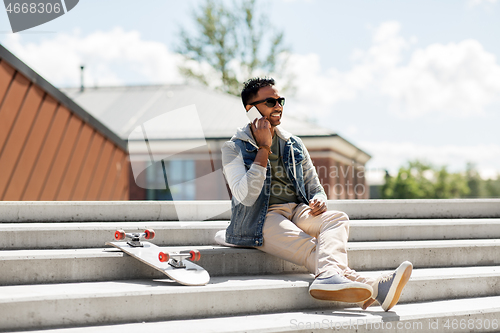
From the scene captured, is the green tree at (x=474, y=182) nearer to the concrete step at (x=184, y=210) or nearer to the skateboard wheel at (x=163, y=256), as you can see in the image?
the concrete step at (x=184, y=210)

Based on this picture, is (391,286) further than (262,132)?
No

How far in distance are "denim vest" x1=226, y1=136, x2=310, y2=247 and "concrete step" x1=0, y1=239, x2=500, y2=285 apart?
0.10m

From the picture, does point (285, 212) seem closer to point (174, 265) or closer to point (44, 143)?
point (174, 265)

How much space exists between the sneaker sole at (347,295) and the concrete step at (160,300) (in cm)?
13

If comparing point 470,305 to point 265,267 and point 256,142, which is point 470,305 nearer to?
point 265,267

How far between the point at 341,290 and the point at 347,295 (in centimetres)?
5

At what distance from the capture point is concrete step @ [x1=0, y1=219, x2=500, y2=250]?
291 cm

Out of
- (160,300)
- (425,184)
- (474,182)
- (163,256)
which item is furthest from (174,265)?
(474,182)

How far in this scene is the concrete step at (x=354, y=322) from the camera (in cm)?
220

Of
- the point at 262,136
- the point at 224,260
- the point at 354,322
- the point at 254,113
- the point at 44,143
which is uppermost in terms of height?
the point at 44,143

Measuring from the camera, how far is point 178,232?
3.24 m

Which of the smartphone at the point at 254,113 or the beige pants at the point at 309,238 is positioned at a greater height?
the smartphone at the point at 254,113

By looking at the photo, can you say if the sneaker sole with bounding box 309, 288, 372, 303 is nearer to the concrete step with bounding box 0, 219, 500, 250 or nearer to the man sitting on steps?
the man sitting on steps

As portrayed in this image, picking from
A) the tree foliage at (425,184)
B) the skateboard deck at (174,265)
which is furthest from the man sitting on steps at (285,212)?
the tree foliage at (425,184)
